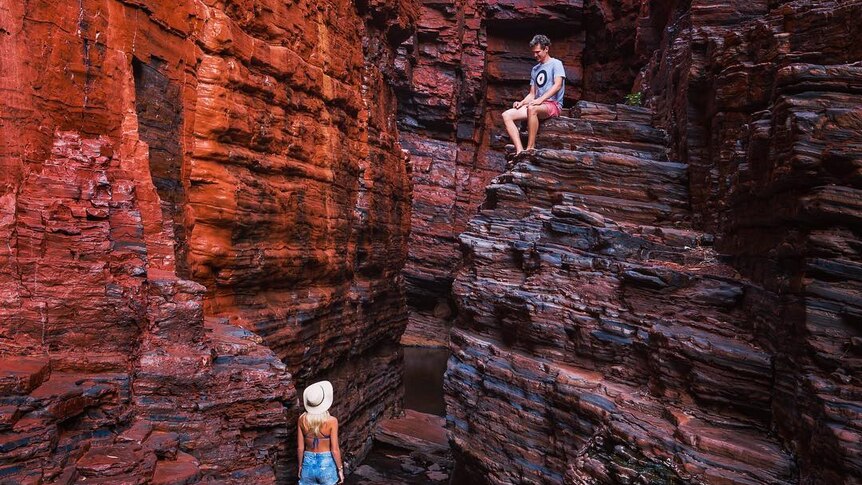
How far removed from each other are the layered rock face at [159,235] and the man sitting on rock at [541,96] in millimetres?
4390

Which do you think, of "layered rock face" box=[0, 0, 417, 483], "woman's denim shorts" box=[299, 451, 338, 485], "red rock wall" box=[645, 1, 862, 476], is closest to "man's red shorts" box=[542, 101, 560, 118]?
"red rock wall" box=[645, 1, 862, 476]

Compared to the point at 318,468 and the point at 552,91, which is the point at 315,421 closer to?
the point at 318,468

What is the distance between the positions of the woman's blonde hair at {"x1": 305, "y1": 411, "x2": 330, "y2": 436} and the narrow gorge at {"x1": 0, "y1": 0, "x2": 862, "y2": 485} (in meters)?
0.41

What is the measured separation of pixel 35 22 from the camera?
6.11 m

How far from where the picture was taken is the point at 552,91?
1306cm

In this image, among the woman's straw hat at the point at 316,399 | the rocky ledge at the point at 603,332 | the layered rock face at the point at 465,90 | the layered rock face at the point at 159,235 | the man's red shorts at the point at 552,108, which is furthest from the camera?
the layered rock face at the point at 465,90

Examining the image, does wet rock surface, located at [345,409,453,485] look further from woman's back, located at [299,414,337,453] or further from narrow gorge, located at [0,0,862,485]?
woman's back, located at [299,414,337,453]

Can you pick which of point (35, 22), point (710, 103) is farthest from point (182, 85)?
point (710, 103)

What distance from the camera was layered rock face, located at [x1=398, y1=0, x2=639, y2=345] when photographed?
2819cm

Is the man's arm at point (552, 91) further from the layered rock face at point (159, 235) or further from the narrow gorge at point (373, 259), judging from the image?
the layered rock face at point (159, 235)

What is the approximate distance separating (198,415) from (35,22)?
14.4 ft

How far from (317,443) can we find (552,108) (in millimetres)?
8839

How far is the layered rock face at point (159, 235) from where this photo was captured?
5.68 m

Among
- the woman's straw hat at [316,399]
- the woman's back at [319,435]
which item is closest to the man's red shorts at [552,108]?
the woman's straw hat at [316,399]
